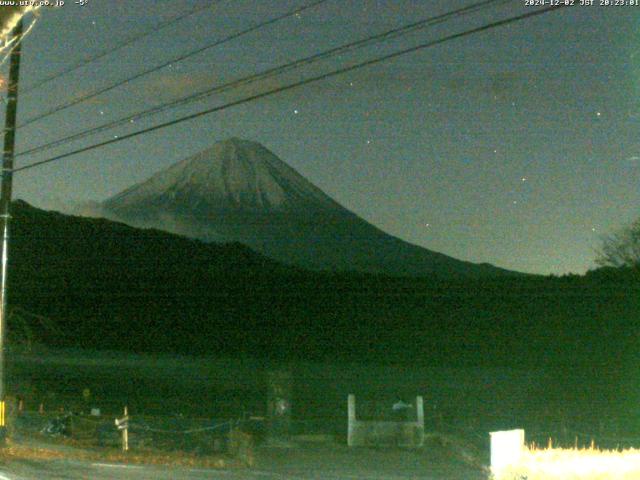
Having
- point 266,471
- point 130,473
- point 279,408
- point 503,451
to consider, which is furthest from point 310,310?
point 503,451

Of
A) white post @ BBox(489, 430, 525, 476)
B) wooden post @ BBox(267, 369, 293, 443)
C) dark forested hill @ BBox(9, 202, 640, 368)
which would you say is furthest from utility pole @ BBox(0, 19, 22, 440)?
dark forested hill @ BBox(9, 202, 640, 368)

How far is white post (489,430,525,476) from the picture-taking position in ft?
46.4

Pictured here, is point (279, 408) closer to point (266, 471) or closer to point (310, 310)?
point (266, 471)

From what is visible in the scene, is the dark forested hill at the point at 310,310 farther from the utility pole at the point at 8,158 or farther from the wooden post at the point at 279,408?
the utility pole at the point at 8,158

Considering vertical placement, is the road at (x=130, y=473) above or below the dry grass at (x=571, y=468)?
below

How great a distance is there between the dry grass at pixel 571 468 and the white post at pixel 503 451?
0.38ft

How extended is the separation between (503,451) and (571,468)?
1.29m

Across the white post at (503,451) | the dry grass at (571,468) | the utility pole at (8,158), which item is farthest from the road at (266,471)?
the utility pole at (8,158)

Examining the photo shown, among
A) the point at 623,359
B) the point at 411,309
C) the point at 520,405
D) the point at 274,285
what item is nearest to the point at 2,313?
the point at 520,405

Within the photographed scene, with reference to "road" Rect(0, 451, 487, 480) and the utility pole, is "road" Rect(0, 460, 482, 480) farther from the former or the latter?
the utility pole

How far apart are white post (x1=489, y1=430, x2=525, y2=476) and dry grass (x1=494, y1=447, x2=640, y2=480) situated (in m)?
0.12

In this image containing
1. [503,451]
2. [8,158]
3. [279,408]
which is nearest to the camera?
[503,451]

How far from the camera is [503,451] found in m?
14.4

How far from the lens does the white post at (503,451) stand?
556 inches
